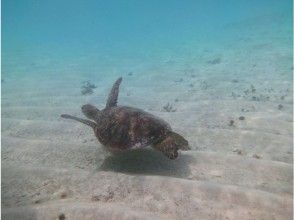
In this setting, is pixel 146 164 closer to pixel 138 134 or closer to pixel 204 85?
pixel 138 134

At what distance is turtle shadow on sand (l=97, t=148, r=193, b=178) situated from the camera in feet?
15.3

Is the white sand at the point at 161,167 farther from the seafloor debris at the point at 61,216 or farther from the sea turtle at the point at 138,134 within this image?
the sea turtle at the point at 138,134

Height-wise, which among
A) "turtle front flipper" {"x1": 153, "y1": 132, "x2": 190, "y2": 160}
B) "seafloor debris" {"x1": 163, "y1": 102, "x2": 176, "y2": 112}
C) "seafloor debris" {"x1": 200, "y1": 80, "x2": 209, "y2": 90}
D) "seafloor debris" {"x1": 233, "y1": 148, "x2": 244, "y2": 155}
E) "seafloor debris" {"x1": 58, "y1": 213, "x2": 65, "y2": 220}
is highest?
"turtle front flipper" {"x1": 153, "y1": 132, "x2": 190, "y2": 160}

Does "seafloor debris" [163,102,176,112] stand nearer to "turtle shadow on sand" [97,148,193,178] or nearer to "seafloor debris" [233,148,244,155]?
"seafloor debris" [233,148,244,155]

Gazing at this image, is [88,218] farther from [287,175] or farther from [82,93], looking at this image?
[82,93]

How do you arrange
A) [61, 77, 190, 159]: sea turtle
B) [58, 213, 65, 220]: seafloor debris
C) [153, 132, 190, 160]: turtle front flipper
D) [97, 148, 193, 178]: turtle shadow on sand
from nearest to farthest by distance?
[58, 213, 65, 220]: seafloor debris < [153, 132, 190, 160]: turtle front flipper < [61, 77, 190, 159]: sea turtle < [97, 148, 193, 178]: turtle shadow on sand

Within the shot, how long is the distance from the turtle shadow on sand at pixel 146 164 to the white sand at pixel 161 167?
1 cm

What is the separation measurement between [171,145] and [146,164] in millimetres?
638

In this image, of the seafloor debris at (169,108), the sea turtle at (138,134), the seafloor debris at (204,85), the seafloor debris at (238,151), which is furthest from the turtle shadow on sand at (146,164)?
the seafloor debris at (204,85)

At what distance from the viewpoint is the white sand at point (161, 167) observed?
12.6 ft

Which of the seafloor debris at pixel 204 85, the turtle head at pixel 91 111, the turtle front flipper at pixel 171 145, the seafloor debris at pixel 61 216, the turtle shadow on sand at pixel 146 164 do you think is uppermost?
the turtle head at pixel 91 111

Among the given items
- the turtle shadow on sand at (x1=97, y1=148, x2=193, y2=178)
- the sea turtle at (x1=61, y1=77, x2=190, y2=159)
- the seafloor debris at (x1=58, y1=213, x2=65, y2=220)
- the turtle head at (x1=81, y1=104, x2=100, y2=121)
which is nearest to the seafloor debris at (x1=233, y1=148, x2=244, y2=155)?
the turtle shadow on sand at (x1=97, y1=148, x2=193, y2=178)

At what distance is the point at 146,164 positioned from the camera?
484 cm

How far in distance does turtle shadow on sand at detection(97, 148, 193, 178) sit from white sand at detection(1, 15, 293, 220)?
0.05 feet
